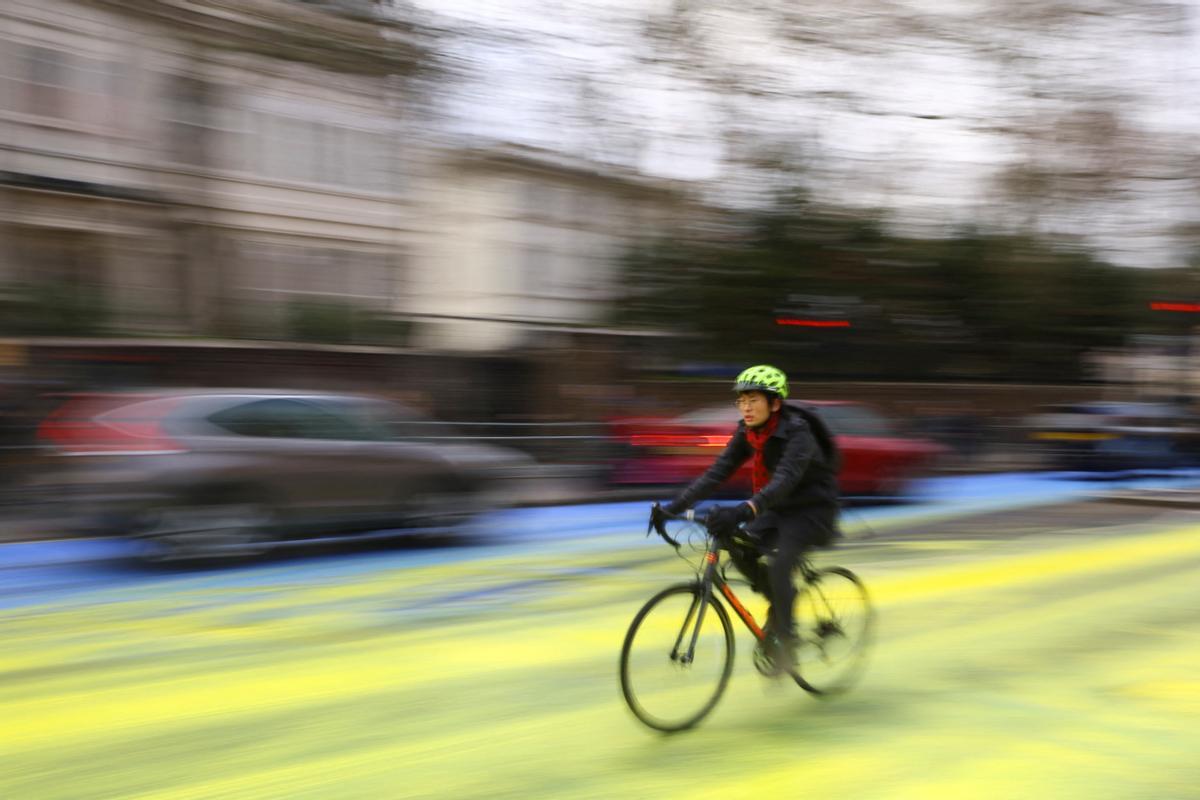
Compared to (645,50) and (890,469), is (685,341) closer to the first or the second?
(645,50)

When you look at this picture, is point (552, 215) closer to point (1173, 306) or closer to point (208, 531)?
point (208, 531)

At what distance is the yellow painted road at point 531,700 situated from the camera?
4.68m

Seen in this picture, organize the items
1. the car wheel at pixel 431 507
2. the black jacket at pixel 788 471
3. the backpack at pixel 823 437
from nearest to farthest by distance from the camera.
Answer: the black jacket at pixel 788 471, the backpack at pixel 823 437, the car wheel at pixel 431 507

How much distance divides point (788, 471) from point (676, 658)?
972 millimetres

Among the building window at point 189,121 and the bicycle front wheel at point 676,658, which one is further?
the building window at point 189,121

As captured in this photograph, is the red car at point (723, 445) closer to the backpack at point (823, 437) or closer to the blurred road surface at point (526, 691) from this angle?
the blurred road surface at point (526, 691)

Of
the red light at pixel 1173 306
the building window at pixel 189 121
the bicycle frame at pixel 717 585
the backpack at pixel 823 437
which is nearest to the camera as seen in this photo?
the bicycle frame at pixel 717 585

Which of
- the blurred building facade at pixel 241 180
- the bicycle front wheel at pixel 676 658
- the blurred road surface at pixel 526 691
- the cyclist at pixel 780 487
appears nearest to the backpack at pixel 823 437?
the cyclist at pixel 780 487

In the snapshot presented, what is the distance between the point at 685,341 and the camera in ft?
78.3

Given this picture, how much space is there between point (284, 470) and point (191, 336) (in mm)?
9047

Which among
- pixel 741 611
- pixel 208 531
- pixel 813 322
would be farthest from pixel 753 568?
pixel 813 322

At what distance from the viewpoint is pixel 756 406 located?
5.40m

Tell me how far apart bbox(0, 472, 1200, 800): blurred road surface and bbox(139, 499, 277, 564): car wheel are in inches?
6.7

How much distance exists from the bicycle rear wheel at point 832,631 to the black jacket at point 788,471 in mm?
489
